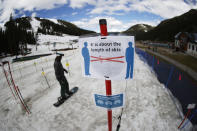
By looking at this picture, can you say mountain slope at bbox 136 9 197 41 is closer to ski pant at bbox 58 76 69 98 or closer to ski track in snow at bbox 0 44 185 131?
ski track in snow at bbox 0 44 185 131

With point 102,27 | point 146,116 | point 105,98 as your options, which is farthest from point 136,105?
point 102,27

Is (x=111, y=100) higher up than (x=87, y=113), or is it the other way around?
(x=111, y=100)

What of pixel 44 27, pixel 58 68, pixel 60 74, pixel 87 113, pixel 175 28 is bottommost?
pixel 87 113

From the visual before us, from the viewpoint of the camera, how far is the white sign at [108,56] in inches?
70.0

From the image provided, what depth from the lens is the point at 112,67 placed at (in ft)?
6.28

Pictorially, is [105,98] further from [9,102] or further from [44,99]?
[9,102]

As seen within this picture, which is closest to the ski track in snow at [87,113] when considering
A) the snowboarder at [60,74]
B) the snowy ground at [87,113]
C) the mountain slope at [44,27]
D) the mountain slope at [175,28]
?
the snowy ground at [87,113]

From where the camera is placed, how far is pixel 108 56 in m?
1.87

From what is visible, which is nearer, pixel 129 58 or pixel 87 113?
pixel 129 58

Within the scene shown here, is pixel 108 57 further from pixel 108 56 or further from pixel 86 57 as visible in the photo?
pixel 86 57

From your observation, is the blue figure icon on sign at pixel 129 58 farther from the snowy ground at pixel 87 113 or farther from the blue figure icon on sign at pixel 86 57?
the snowy ground at pixel 87 113

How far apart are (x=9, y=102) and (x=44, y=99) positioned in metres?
1.87

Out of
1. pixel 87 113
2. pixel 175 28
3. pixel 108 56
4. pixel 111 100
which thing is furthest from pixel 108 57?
pixel 175 28

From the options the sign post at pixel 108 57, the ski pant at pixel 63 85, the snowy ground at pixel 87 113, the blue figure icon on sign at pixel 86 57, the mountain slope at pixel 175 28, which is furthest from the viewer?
the mountain slope at pixel 175 28
